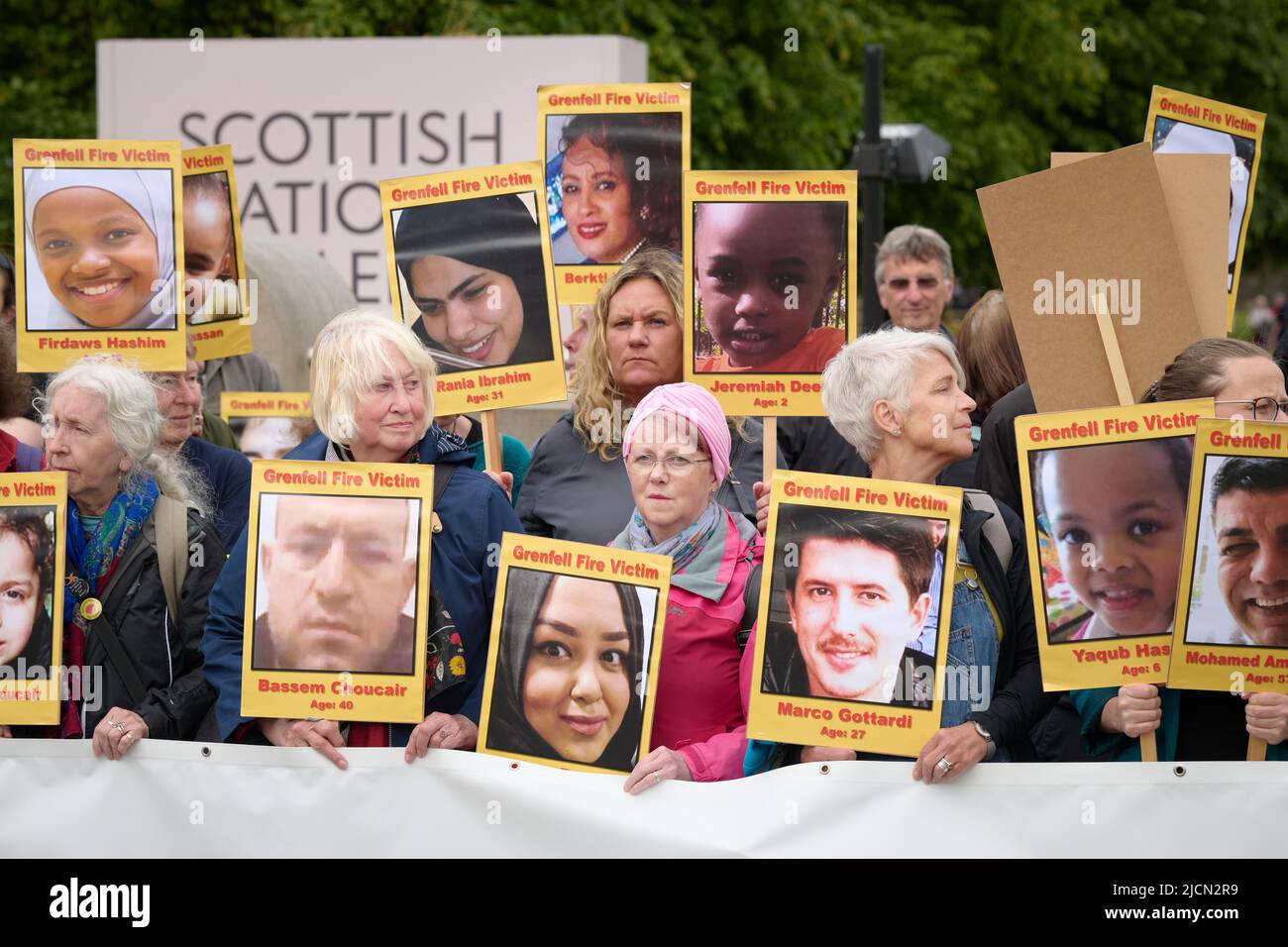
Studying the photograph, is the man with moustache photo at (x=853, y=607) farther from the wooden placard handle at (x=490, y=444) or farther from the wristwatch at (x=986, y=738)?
the wooden placard handle at (x=490, y=444)

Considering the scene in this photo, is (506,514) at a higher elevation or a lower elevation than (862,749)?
higher

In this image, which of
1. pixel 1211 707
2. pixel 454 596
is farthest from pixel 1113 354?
pixel 454 596

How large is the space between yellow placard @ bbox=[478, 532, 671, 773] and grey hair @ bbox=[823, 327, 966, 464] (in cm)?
57

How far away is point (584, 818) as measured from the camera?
3.64 meters

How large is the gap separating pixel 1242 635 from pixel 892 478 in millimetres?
795

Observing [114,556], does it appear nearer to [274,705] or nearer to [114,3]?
[274,705]

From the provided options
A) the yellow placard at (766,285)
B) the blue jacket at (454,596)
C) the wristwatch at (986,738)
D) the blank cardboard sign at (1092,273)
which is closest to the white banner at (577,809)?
the wristwatch at (986,738)

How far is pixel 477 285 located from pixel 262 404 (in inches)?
90.4

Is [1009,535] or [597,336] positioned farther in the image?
[597,336]

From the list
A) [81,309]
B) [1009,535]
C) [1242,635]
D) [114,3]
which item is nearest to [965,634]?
[1009,535]

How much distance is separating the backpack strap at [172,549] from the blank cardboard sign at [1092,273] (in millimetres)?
2078

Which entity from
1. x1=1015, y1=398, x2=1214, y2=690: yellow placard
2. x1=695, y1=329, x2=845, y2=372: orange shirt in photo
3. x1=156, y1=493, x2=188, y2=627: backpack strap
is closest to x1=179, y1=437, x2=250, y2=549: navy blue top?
x1=156, y1=493, x2=188, y2=627: backpack strap

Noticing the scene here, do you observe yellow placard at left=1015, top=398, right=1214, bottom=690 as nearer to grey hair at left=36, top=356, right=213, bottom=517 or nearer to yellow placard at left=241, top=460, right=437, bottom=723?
yellow placard at left=241, top=460, right=437, bottom=723

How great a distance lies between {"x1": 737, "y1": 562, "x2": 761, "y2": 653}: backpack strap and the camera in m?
3.81
